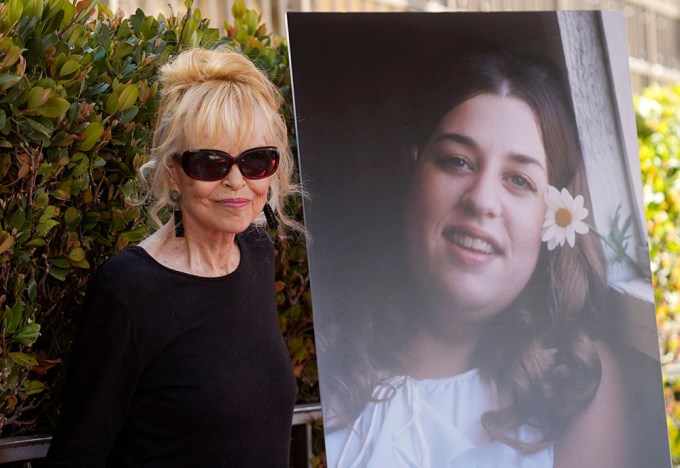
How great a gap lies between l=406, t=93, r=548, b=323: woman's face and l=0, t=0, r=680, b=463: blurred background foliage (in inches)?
17.6

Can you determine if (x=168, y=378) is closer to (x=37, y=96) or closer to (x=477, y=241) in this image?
(x=37, y=96)

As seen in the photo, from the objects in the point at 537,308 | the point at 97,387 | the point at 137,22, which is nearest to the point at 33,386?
the point at 97,387

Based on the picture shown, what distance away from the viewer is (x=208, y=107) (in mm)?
2146

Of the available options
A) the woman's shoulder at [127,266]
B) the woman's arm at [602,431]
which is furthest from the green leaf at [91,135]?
the woman's arm at [602,431]

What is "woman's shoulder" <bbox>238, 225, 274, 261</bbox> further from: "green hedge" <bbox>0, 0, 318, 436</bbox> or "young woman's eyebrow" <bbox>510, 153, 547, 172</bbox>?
"young woman's eyebrow" <bbox>510, 153, 547, 172</bbox>

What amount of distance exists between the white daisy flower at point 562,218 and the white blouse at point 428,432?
1.61ft

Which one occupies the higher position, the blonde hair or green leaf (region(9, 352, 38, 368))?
the blonde hair

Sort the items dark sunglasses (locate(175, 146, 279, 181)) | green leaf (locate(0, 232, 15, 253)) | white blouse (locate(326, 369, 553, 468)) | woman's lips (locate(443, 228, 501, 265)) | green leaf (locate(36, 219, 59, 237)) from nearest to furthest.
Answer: dark sunglasses (locate(175, 146, 279, 181)) → green leaf (locate(0, 232, 15, 253)) → green leaf (locate(36, 219, 59, 237)) → white blouse (locate(326, 369, 553, 468)) → woman's lips (locate(443, 228, 501, 265))

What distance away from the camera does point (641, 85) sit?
39.9ft

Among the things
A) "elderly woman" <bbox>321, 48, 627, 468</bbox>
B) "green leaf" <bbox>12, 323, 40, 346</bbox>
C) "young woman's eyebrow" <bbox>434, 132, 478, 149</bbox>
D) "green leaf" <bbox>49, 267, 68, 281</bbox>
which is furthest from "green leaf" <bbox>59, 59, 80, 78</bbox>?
"young woman's eyebrow" <bbox>434, 132, 478, 149</bbox>

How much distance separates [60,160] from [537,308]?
1448mm

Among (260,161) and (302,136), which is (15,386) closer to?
(260,161)

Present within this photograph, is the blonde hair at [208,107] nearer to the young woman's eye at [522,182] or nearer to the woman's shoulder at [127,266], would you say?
the woman's shoulder at [127,266]

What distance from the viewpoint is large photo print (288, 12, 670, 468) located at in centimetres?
282
